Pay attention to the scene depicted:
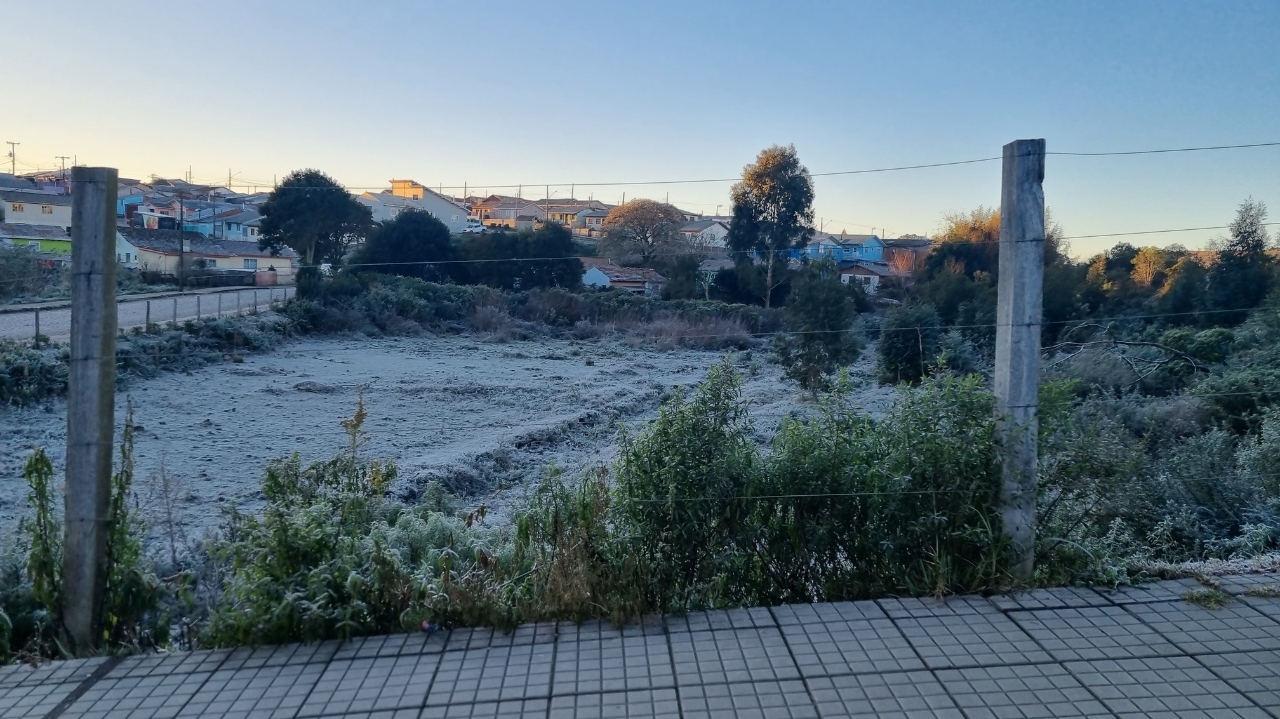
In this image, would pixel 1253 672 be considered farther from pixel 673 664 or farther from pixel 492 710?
pixel 492 710

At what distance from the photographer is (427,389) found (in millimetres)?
23250

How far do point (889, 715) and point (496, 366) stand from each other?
25.5m

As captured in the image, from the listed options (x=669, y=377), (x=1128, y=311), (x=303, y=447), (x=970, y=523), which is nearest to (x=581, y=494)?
(x=970, y=523)

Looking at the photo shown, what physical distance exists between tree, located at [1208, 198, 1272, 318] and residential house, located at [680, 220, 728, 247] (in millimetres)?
41124

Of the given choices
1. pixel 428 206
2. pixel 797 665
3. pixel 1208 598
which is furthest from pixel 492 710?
pixel 428 206

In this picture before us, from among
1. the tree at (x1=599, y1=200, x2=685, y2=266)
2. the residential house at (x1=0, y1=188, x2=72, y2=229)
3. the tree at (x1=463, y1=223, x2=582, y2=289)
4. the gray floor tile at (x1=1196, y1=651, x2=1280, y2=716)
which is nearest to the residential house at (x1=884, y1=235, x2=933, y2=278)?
the tree at (x1=463, y1=223, x2=582, y2=289)

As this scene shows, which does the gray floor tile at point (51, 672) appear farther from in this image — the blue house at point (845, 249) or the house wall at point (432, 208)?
the house wall at point (432, 208)

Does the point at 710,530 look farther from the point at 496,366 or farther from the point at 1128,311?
the point at 496,366

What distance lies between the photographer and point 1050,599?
5.11 meters

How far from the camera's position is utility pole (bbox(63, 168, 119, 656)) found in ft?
16.0

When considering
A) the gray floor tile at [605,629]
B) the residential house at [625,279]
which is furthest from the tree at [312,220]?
the gray floor tile at [605,629]

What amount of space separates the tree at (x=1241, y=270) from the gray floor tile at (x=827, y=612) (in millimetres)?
19318

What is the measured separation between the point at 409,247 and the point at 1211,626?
43852 mm

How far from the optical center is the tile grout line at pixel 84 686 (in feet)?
13.7
